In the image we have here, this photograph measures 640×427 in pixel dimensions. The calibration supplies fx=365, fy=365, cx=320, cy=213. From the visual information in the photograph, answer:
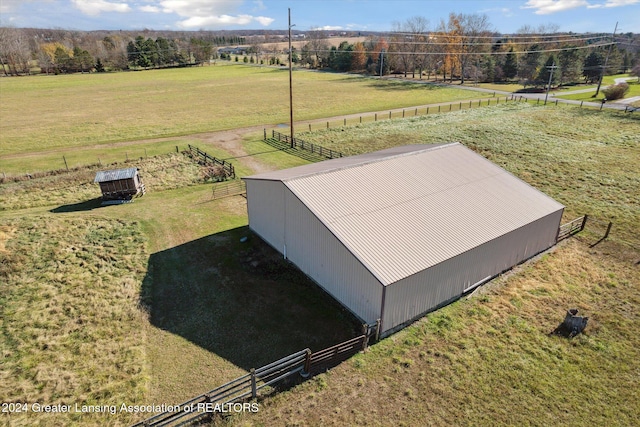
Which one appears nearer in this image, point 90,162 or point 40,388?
point 40,388

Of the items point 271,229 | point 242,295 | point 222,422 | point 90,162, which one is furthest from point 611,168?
point 90,162

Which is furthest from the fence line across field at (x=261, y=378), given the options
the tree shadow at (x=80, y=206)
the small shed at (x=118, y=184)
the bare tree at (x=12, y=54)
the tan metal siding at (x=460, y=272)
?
the bare tree at (x=12, y=54)

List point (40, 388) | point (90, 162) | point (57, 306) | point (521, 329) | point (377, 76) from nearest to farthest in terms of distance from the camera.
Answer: point (40, 388) < point (521, 329) < point (57, 306) < point (90, 162) < point (377, 76)

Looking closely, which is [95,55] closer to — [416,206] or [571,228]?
[416,206]

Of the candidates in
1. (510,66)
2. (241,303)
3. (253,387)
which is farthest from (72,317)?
(510,66)

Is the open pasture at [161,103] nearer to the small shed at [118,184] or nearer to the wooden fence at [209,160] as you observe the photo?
the wooden fence at [209,160]

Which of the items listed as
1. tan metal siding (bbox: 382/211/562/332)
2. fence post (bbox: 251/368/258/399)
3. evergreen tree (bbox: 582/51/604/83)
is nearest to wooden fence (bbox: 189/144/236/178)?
tan metal siding (bbox: 382/211/562/332)

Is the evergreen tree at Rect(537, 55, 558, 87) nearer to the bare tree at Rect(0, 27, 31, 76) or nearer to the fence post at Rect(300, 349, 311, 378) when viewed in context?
the fence post at Rect(300, 349, 311, 378)

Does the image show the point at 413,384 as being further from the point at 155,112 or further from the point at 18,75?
the point at 18,75
